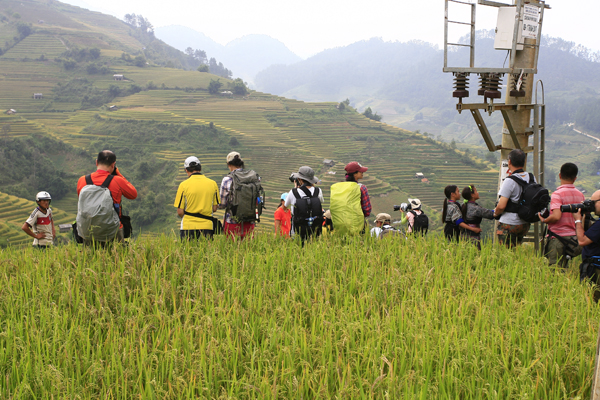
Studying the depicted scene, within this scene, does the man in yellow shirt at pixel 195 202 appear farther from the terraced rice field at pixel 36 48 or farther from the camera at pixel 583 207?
the terraced rice field at pixel 36 48

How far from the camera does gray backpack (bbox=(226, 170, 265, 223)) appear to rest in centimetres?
479

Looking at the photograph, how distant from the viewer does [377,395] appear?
2.10 meters

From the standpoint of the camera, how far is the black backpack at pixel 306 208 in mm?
4754

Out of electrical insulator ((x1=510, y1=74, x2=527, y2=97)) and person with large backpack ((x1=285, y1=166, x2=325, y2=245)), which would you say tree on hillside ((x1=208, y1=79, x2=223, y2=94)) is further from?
person with large backpack ((x1=285, y1=166, x2=325, y2=245))

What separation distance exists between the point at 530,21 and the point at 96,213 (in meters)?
5.58

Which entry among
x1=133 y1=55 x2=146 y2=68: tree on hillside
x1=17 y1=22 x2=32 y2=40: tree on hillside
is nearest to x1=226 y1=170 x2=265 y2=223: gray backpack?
x1=133 y1=55 x2=146 y2=68: tree on hillside

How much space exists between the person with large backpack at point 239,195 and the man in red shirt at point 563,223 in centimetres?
296

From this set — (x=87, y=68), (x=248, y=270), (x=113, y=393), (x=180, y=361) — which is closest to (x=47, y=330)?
(x=113, y=393)

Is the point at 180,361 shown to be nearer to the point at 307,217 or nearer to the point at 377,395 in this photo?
the point at 377,395

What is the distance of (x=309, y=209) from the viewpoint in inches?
188

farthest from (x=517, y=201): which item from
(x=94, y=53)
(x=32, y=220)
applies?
(x=94, y=53)

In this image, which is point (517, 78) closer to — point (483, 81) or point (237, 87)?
point (483, 81)

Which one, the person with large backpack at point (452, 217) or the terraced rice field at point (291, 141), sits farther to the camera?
the terraced rice field at point (291, 141)

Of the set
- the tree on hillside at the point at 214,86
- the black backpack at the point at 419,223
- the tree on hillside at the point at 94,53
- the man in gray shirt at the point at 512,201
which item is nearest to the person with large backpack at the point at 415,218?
the black backpack at the point at 419,223
